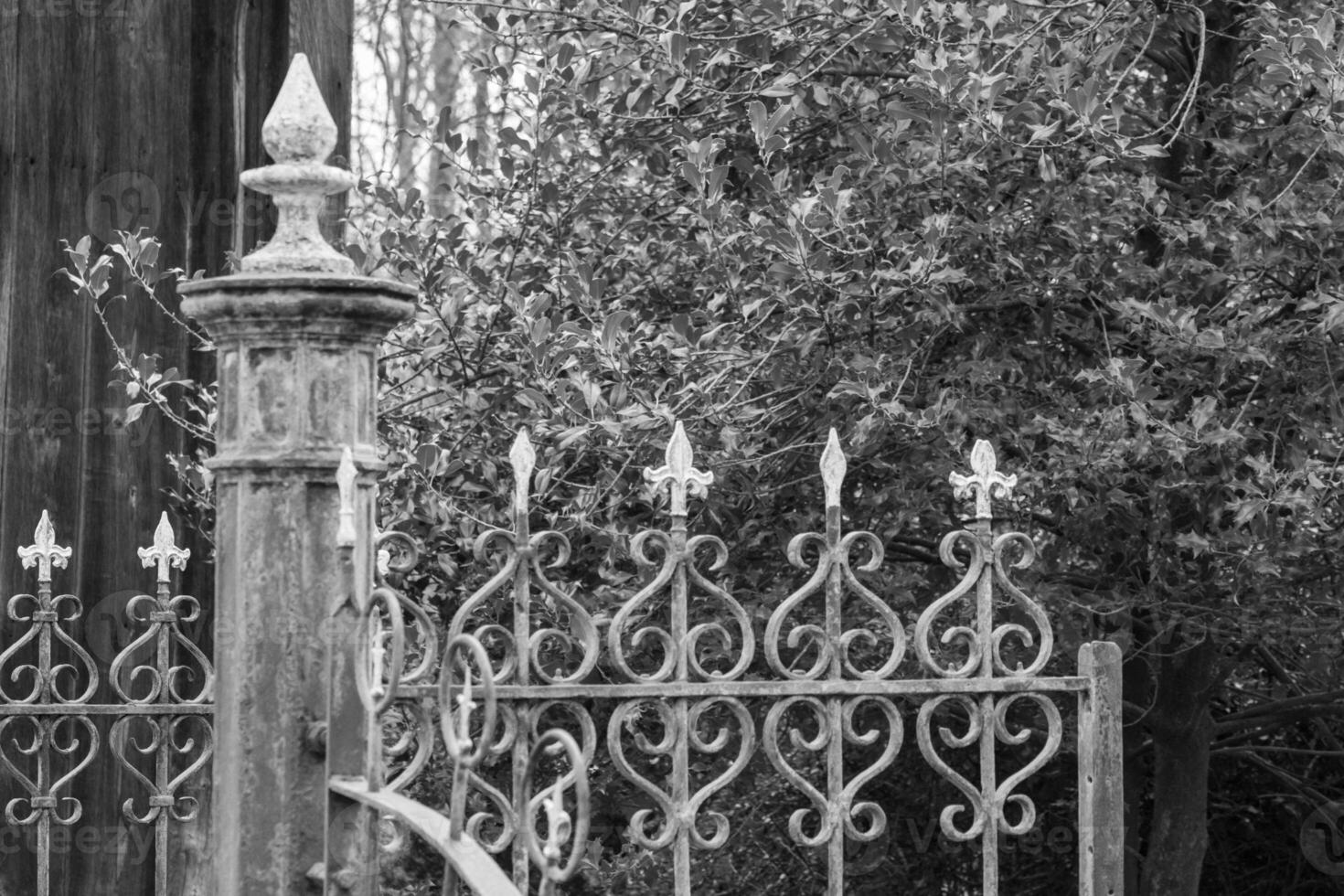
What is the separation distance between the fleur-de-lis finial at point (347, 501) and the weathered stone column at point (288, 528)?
0.08ft

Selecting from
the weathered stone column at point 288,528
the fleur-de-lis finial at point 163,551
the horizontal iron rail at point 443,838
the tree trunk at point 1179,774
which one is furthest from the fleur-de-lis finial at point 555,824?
the tree trunk at point 1179,774

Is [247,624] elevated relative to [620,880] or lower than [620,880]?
elevated

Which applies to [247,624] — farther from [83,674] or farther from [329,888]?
[83,674]

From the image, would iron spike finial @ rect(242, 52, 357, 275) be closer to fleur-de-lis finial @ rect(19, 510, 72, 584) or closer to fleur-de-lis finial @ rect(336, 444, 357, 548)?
fleur-de-lis finial @ rect(336, 444, 357, 548)

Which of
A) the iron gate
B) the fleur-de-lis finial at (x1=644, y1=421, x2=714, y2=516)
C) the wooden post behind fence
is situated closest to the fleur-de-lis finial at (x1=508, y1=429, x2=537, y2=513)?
the iron gate

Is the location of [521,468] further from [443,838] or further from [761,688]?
[443,838]

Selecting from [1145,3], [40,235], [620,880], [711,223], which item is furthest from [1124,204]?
[40,235]

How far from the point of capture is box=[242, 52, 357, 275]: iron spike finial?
8.93ft

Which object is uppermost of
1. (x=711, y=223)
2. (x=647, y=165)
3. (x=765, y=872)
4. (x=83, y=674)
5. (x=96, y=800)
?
(x=647, y=165)

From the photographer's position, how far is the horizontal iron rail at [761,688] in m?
2.91

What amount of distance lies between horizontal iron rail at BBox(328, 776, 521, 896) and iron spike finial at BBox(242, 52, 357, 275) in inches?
32.6

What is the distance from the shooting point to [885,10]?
438cm

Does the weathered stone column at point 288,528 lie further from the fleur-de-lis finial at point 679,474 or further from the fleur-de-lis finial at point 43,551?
the fleur-de-lis finial at point 43,551

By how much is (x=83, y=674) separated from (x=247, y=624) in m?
2.62
